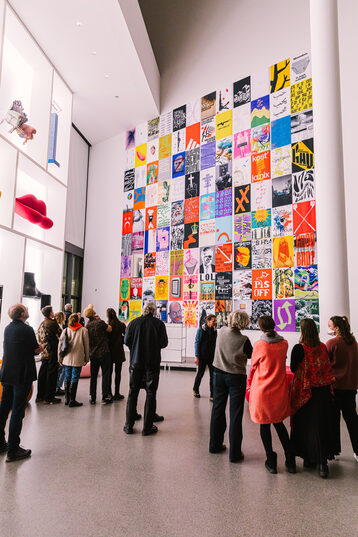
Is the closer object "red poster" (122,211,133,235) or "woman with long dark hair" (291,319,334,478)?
"woman with long dark hair" (291,319,334,478)

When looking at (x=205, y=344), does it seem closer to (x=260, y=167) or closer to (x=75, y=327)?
(x=75, y=327)

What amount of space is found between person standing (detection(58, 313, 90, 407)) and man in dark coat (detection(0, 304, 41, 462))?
1.92 metres

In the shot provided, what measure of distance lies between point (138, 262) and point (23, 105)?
589cm

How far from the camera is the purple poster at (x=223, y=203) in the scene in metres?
11.0

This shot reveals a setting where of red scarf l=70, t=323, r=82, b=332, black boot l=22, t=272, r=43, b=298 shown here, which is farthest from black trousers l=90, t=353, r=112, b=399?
black boot l=22, t=272, r=43, b=298

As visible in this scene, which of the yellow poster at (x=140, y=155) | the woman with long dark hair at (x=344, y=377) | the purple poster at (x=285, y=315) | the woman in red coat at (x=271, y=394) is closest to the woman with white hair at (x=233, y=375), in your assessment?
the woman in red coat at (x=271, y=394)

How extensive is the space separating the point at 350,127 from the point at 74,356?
25.8ft

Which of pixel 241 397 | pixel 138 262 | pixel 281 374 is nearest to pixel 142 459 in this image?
pixel 241 397

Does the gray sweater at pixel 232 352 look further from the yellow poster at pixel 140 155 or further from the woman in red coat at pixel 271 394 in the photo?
the yellow poster at pixel 140 155

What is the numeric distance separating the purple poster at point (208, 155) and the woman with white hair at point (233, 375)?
28.0ft

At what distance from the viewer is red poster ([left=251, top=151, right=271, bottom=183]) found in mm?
10297

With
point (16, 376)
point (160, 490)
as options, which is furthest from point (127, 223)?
point (160, 490)

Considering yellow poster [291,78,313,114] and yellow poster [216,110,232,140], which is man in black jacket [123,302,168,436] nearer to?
yellow poster [291,78,313,114]

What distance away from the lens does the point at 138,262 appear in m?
12.9
